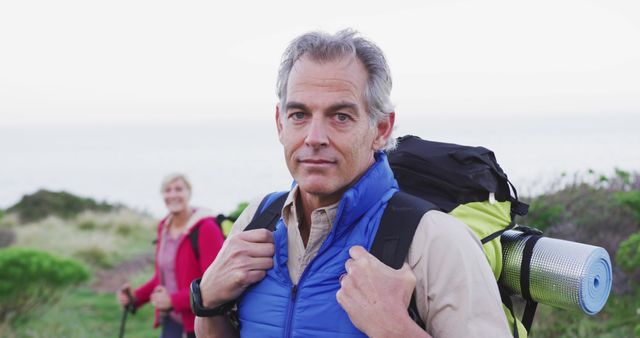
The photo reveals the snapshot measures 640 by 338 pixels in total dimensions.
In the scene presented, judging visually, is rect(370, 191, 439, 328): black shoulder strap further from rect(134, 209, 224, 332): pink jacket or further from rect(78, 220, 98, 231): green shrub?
rect(78, 220, 98, 231): green shrub

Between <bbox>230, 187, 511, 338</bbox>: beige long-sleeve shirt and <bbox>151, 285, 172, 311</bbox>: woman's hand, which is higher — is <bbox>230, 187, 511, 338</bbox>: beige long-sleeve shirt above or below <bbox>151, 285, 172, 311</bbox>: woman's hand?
above

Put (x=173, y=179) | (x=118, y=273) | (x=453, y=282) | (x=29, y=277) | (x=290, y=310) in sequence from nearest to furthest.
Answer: (x=453, y=282), (x=290, y=310), (x=173, y=179), (x=29, y=277), (x=118, y=273)

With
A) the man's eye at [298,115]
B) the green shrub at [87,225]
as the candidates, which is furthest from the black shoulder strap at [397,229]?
the green shrub at [87,225]

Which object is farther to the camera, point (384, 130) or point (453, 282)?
point (384, 130)

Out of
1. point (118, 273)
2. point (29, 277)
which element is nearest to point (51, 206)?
point (118, 273)

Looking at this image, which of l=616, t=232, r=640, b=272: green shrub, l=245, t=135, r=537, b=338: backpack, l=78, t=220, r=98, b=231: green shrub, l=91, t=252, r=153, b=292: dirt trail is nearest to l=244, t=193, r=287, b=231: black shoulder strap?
l=245, t=135, r=537, b=338: backpack

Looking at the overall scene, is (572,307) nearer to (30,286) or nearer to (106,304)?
(30,286)

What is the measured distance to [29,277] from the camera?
8.93 meters

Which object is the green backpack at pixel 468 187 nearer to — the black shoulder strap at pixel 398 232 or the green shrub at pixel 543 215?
the black shoulder strap at pixel 398 232

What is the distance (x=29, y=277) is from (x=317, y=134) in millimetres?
8088

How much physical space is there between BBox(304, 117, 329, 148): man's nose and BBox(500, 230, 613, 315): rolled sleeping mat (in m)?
0.70

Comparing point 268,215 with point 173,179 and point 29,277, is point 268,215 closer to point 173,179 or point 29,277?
point 173,179

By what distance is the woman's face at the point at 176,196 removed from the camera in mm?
5590

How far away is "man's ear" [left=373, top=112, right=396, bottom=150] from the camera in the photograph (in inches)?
81.5
